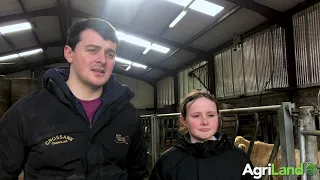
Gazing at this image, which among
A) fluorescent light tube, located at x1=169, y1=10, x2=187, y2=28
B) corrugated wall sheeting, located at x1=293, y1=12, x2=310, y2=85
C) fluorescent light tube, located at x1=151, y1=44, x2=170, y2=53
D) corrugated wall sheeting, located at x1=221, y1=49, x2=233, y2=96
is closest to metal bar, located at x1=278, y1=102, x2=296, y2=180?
corrugated wall sheeting, located at x1=293, y1=12, x2=310, y2=85

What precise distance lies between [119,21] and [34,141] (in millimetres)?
8694

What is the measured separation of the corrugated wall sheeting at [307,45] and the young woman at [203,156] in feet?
16.6

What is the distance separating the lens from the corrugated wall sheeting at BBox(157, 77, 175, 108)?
15219mm

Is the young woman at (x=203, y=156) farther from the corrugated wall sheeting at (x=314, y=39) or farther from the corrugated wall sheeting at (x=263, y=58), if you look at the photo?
the corrugated wall sheeting at (x=263, y=58)

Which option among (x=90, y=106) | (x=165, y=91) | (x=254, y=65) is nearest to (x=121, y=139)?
(x=90, y=106)

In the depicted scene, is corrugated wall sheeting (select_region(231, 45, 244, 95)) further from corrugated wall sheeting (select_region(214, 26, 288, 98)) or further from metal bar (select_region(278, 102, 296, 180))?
metal bar (select_region(278, 102, 296, 180))

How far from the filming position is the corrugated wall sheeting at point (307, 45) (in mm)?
5789

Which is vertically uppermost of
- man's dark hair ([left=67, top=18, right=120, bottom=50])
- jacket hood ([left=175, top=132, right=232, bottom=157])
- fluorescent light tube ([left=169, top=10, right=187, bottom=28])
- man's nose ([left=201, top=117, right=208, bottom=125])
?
fluorescent light tube ([left=169, top=10, right=187, bottom=28])

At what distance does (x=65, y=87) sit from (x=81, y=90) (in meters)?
0.09

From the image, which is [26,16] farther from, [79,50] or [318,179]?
[318,179]

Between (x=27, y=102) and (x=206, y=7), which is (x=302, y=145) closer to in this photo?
(x=27, y=102)

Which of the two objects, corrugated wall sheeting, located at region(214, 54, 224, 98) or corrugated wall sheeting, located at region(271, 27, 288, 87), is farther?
corrugated wall sheeting, located at region(214, 54, 224, 98)

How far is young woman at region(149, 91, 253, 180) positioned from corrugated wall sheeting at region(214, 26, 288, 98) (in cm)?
585

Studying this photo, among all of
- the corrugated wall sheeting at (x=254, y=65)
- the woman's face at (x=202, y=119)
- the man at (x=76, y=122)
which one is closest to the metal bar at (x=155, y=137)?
the woman's face at (x=202, y=119)
